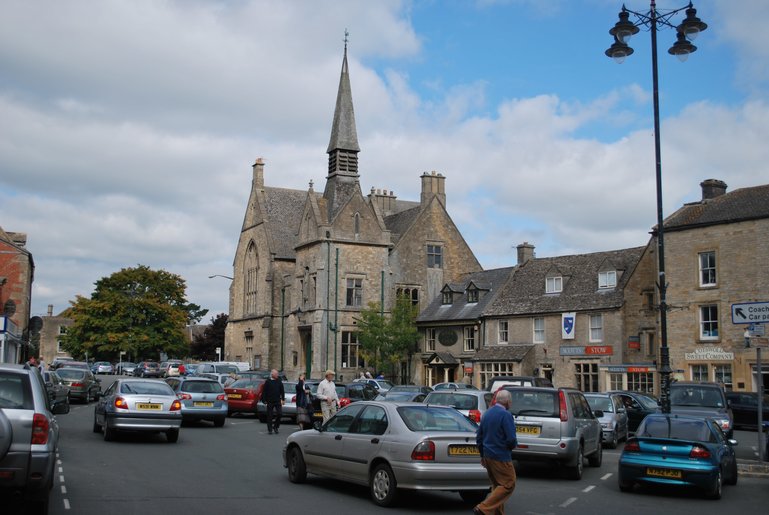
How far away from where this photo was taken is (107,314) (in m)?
81.2

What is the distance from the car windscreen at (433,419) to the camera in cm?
1243

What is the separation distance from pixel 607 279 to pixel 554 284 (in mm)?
3676

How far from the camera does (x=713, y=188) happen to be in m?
43.2

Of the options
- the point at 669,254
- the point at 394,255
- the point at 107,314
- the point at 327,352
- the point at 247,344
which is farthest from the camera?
the point at 107,314

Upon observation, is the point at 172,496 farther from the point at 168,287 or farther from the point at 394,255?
the point at 168,287

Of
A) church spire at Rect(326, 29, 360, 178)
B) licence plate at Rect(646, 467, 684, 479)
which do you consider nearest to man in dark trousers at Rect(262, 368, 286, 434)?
licence plate at Rect(646, 467, 684, 479)

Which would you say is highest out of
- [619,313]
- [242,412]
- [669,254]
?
[669,254]

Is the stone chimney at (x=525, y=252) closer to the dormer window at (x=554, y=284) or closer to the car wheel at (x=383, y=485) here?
the dormer window at (x=554, y=284)

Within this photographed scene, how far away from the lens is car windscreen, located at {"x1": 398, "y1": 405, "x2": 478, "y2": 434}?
12.4 metres

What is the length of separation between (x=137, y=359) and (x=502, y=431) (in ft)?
260

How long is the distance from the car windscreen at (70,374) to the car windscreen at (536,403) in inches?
Result: 1013

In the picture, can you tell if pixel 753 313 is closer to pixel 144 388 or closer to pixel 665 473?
pixel 665 473

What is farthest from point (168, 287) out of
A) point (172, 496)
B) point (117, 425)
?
point (172, 496)

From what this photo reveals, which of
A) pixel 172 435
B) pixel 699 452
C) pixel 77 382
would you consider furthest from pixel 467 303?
pixel 699 452
